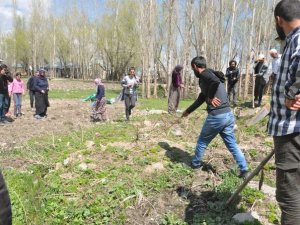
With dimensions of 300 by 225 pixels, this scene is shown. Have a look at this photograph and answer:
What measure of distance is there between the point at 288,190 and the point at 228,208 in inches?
66.5

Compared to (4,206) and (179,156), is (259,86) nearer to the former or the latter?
(179,156)

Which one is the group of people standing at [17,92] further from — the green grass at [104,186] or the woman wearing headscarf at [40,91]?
the green grass at [104,186]

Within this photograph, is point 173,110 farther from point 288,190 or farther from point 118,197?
point 288,190

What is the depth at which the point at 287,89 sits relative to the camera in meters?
2.46

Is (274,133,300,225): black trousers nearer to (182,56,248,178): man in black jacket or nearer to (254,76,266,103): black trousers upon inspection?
(182,56,248,178): man in black jacket

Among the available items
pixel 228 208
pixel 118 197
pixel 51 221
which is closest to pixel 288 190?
pixel 228 208

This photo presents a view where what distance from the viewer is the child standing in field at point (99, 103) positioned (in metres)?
10.8

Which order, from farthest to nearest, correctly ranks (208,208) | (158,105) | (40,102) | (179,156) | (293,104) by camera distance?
(158,105), (40,102), (179,156), (208,208), (293,104)

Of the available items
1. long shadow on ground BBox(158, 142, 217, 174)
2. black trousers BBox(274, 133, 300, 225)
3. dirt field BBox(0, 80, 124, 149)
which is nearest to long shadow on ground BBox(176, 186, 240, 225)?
long shadow on ground BBox(158, 142, 217, 174)

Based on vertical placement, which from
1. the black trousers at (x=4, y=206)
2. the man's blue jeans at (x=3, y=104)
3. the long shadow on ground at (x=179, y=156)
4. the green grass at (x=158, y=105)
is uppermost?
the black trousers at (x=4, y=206)

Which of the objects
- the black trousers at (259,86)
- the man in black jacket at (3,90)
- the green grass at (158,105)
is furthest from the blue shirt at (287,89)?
the green grass at (158,105)

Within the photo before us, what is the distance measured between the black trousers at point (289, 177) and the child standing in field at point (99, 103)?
340 inches

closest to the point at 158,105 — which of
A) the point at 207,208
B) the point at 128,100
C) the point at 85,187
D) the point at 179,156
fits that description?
the point at 128,100

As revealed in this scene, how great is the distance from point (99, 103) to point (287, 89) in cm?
879
